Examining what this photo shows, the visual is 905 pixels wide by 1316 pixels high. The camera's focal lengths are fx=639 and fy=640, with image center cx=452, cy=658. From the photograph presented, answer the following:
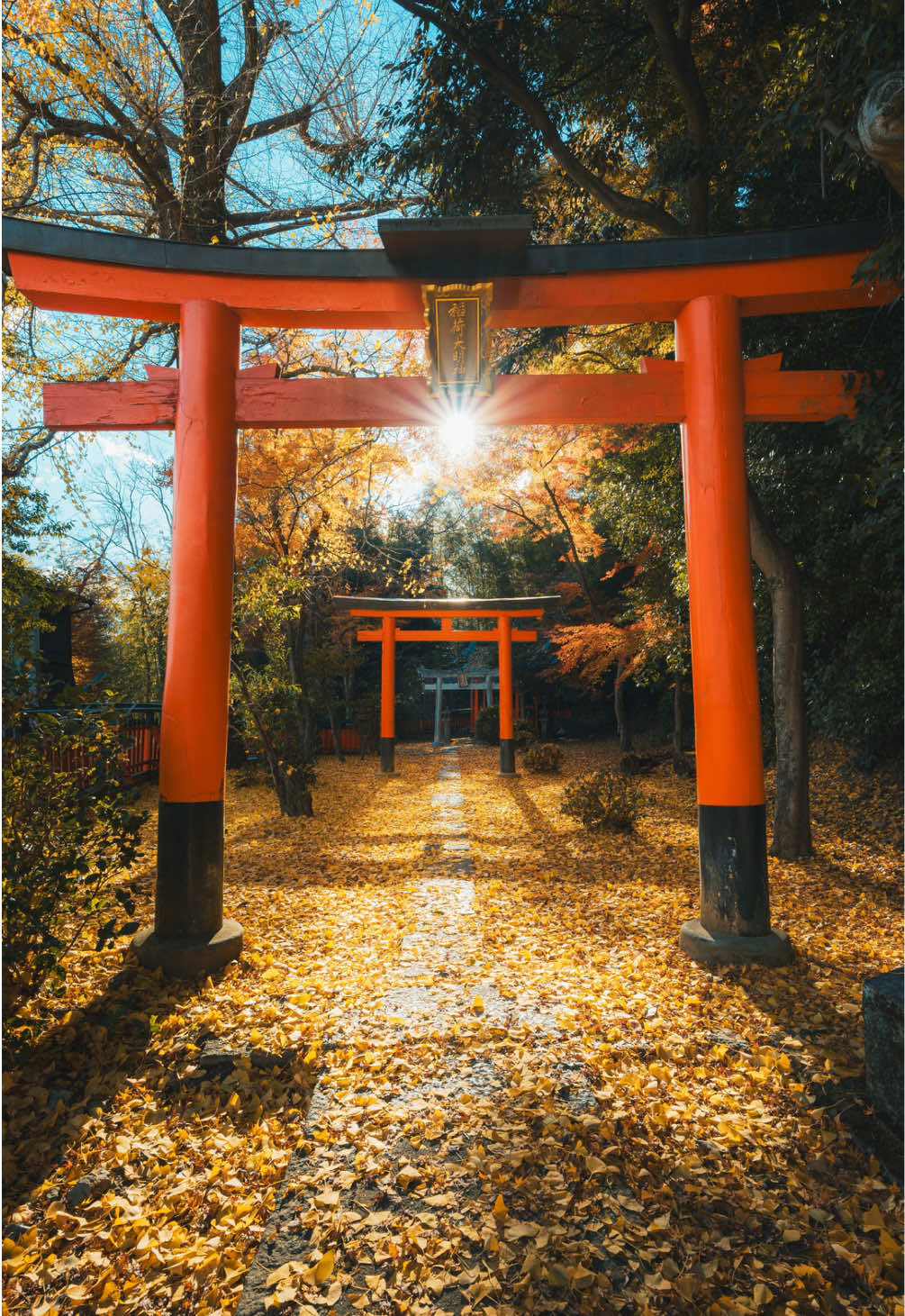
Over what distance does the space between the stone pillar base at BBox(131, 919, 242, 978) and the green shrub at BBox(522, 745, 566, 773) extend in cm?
1004

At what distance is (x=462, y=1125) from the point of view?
2422 mm

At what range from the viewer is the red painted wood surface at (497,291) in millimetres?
3893

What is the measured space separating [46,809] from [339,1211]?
2.06 m

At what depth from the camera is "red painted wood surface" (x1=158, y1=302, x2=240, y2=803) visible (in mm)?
3832

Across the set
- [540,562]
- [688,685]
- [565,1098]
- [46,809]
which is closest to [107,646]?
[540,562]

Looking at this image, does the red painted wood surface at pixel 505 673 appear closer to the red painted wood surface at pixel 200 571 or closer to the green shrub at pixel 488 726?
the green shrub at pixel 488 726

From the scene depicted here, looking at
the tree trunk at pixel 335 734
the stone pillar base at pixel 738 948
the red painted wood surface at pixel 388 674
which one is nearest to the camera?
the stone pillar base at pixel 738 948

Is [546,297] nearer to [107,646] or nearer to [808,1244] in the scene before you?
[808,1244]

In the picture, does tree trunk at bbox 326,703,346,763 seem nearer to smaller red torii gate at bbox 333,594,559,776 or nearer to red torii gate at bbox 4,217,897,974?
smaller red torii gate at bbox 333,594,559,776

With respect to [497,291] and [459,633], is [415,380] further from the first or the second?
[459,633]

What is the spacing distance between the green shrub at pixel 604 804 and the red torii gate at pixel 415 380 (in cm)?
344

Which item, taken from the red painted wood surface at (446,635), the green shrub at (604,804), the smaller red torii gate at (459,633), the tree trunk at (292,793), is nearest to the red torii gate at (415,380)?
the green shrub at (604,804)

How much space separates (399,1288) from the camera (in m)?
1.79

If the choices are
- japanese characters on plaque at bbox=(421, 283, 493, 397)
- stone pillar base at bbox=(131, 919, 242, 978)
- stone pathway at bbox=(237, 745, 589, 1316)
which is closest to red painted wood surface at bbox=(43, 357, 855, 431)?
japanese characters on plaque at bbox=(421, 283, 493, 397)
